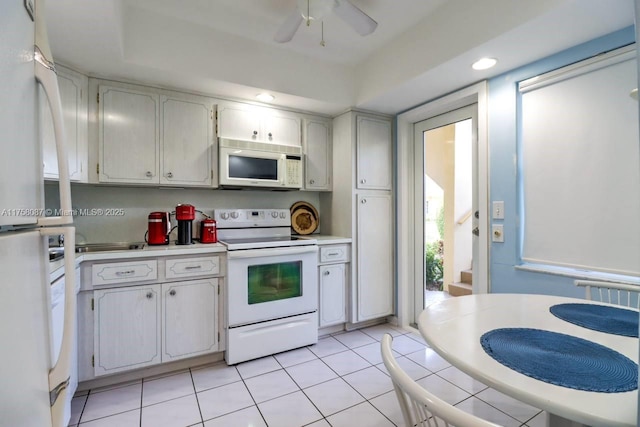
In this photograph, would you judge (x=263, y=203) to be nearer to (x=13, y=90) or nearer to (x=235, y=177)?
(x=235, y=177)

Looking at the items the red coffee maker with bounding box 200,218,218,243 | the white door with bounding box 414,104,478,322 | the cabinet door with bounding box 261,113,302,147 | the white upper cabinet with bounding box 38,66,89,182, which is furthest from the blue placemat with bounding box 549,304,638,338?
the white upper cabinet with bounding box 38,66,89,182

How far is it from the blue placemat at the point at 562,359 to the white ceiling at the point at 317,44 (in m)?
1.60

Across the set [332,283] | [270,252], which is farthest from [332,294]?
[270,252]

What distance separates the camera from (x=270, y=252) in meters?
2.42

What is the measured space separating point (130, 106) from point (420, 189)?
270 centimetres

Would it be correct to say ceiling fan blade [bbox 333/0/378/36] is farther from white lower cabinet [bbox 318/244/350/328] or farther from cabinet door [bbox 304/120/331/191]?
white lower cabinet [bbox 318/244/350/328]

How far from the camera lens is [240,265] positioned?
231cm

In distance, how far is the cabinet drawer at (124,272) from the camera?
6.27 feet

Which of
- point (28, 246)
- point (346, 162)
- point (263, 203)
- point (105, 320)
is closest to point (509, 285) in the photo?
point (346, 162)

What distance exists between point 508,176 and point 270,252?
1907 millimetres

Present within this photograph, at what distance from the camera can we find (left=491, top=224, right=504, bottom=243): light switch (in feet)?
7.17

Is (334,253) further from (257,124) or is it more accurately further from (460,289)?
(257,124)

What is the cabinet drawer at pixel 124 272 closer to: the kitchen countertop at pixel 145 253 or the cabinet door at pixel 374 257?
the kitchen countertop at pixel 145 253

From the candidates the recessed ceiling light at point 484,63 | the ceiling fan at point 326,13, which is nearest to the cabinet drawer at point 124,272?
the ceiling fan at point 326,13
